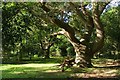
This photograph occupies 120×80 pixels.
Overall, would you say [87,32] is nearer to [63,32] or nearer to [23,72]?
[63,32]

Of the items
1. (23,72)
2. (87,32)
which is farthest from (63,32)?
(23,72)

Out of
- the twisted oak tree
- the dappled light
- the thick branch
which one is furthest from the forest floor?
the thick branch

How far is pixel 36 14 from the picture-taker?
18531 millimetres

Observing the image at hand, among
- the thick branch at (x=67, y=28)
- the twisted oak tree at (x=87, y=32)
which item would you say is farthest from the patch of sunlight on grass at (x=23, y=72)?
the thick branch at (x=67, y=28)

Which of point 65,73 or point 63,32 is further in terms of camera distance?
point 63,32

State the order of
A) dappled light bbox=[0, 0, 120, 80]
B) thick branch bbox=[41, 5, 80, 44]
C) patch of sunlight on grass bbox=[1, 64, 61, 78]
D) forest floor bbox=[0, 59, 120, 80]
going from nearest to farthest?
dappled light bbox=[0, 0, 120, 80] < forest floor bbox=[0, 59, 120, 80] < patch of sunlight on grass bbox=[1, 64, 61, 78] < thick branch bbox=[41, 5, 80, 44]

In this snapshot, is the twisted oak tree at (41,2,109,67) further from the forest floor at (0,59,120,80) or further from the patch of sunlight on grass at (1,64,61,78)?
the patch of sunlight on grass at (1,64,61,78)

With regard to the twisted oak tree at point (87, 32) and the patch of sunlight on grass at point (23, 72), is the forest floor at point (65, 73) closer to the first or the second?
the patch of sunlight on grass at point (23, 72)

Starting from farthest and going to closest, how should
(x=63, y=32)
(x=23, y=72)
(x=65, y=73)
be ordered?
(x=63, y=32) → (x=23, y=72) → (x=65, y=73)

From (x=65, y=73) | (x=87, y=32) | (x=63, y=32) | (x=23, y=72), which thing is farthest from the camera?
(x=87, y=32)

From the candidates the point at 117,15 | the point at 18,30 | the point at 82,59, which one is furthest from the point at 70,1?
the point at 117,15

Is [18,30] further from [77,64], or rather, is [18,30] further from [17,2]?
[77,64]

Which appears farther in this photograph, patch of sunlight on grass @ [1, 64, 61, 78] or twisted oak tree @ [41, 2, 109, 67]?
twisted oak tree @ [41, 2, 109, 67]

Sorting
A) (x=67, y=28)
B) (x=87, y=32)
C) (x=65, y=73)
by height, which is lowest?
(x=65, y=73)
